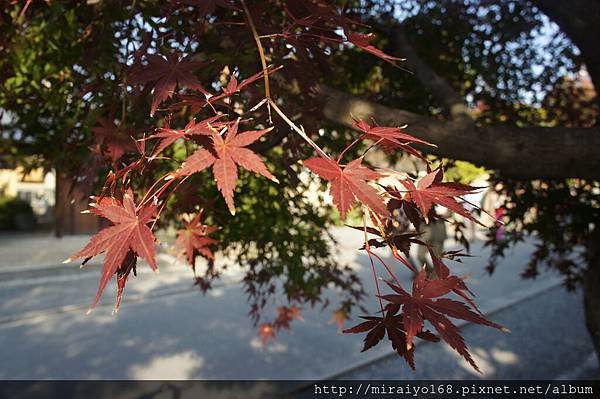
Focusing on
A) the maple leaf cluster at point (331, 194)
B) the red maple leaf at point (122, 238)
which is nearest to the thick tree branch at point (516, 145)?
the maple leaf cluster at point (331, 194)

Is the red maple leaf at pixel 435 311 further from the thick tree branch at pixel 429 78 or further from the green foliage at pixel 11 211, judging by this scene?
the green foliage at pixel 11 211

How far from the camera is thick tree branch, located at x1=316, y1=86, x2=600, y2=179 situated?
170cm

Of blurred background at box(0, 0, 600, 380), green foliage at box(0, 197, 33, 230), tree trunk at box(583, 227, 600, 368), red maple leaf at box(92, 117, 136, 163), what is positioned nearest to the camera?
red maple leaf at box(92, 117, 136, 163)

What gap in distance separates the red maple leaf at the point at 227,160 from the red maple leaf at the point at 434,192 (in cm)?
29

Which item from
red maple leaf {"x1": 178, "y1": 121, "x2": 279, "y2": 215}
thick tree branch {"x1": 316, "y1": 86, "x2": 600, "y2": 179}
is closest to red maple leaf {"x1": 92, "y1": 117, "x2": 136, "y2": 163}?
red maple leaf {"x1": 178, "y1": 121, "x2": 279, "y2": 215}

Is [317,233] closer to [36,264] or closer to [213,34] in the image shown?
[213,34]

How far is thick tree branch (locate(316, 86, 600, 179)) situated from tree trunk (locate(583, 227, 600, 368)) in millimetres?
1236

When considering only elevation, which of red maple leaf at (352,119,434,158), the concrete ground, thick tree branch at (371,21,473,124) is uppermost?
thick tree branch at (371,21,473,124)

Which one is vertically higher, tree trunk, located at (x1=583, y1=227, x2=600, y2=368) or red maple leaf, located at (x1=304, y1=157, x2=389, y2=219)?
red maple leaf, located at (x1=304, y1=157, x2=389, y2=219)

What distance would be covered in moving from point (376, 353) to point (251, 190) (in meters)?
2.73

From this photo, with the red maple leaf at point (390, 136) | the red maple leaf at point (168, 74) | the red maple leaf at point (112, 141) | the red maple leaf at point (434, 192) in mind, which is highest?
the red maple leaf at point (168, 74)

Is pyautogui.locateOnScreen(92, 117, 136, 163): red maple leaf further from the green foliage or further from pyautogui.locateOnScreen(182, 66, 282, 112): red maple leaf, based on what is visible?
the green foliage

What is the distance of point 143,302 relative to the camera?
601 cm

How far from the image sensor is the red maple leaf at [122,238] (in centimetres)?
75
